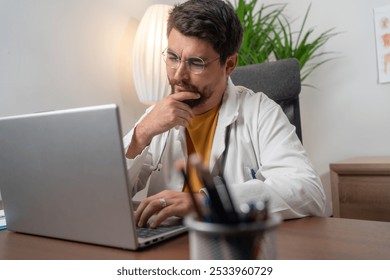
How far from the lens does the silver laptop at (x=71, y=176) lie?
625mm

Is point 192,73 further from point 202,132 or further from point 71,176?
point 71,176

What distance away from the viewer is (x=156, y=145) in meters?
1.34

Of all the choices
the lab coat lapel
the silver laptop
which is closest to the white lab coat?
the lab coat lapel

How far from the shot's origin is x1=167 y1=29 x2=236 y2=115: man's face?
3.91 feet

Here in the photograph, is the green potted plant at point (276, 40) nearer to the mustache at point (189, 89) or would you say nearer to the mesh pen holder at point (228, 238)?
the mustache at point (189, 89)

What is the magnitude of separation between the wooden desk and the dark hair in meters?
1.02

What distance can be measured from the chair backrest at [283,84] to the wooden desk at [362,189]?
2.16 ft

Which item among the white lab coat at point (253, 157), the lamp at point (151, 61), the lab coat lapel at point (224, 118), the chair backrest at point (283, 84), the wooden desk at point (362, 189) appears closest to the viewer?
the white lab coat at point (253, 157)

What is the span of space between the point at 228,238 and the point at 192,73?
0.88m

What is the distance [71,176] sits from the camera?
69 centimetres

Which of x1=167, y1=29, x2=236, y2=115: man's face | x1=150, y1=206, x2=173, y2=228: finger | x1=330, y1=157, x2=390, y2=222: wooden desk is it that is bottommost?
x1=330, y1=157, x2=390, y2=222: wooden desk

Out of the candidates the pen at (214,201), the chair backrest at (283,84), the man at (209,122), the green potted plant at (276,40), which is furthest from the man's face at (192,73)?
the green potted plant at (276,40)

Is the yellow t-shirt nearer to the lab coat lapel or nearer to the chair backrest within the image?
the lab coat lapel
